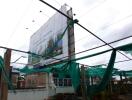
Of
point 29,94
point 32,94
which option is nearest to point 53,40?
point 32,94

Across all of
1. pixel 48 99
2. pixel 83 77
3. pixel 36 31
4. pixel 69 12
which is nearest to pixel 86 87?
pixel 83 77

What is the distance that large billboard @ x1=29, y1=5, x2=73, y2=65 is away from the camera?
12562mm

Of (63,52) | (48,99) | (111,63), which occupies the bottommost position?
(48,99)

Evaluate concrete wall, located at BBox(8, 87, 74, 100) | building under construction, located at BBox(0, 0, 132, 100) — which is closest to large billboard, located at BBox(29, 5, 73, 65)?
building under construction, located at BBox(0, 0, 132, 100)

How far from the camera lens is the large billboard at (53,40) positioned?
12.6 meters

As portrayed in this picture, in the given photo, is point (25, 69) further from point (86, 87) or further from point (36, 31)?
point (36, 31)

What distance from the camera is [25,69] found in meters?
9.87

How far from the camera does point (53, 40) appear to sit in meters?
14.1

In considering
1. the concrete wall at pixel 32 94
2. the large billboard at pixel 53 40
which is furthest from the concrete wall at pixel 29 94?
the large billboard at pixel 53 40

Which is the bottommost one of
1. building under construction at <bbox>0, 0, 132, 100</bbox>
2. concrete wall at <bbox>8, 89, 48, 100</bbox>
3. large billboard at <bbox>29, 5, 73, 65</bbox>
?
concrete wall at <bbox>8, 89, 48, 100</bbox>

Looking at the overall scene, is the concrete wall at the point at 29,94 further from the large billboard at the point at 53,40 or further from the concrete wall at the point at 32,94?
the large billboard at the point at 53,40

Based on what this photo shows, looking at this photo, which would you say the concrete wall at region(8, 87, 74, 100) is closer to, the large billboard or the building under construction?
the building under construction

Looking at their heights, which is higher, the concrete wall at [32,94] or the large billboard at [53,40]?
the large billboard at [53,40]

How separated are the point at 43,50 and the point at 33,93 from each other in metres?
5.27
